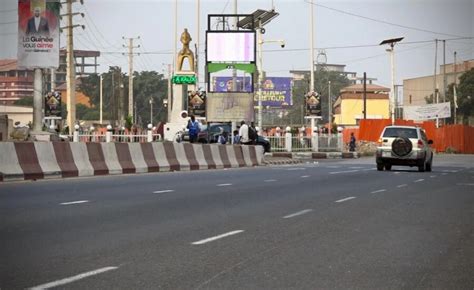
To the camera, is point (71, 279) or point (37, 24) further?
→ point (37, 24)

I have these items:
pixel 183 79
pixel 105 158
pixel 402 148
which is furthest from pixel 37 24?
pixel 183 79

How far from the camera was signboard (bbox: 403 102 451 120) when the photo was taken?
82250 mm

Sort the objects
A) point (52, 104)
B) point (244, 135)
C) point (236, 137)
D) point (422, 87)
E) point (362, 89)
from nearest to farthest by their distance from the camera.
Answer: point (244, 135), point (236, 137), point (52, 104), point (422, 87), point (362, 89)

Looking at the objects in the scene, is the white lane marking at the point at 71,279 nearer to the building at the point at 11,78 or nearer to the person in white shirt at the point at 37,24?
the person in white shirt at the point at 37,24

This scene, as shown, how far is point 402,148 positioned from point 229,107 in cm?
1191

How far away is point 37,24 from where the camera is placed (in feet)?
112

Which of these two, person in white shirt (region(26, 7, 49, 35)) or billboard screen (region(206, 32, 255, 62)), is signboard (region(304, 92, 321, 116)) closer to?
billboard screen (region(206, 32, 255, 62))

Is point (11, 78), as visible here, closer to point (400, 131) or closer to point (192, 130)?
point (192, 130)

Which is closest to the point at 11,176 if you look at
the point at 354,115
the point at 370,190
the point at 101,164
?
the point at 101,164

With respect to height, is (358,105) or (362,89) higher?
(362,89)

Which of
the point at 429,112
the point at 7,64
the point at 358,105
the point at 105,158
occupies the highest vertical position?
the point at 358,105

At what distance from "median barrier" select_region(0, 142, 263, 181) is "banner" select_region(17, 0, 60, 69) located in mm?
6439

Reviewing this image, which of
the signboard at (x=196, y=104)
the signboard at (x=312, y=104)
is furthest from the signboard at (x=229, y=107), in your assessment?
the signboard at (x=196, y=104)

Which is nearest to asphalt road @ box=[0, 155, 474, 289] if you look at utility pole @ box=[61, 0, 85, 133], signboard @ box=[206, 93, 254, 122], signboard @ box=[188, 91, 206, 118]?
signboard @ box=[206, 93, 254, 122]
